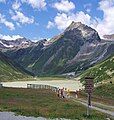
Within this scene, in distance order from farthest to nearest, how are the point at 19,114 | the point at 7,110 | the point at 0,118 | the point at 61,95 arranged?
the point at 61,95 → the point at 7,110 → the point at 19,114 → the point at 0,118

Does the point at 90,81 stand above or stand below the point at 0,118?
above

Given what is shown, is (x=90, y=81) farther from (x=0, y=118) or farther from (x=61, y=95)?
(x=61, y=95)

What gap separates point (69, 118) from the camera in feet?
195

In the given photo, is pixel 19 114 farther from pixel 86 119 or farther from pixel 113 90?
pixel 113 90

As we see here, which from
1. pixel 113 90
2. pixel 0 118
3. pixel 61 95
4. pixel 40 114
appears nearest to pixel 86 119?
pixel 40 114

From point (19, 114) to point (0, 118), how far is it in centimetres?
790

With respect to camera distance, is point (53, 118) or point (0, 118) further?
point (53, 118)

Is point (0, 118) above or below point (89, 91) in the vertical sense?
below

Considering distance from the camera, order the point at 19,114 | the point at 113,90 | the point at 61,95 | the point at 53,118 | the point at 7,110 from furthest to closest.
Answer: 1. the point at 113,90
2. the point at 61,95
3. the point at 7,110
4. the point at 19,114
5. the point at 53,118

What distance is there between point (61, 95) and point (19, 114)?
55.7m

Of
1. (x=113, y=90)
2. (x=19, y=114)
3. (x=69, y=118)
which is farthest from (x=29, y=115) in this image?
(x=113, y=90)

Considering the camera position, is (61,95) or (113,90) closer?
(61,95)

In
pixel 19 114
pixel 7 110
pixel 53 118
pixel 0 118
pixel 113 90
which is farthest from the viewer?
pixel 113 90

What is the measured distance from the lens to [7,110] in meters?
67.5
